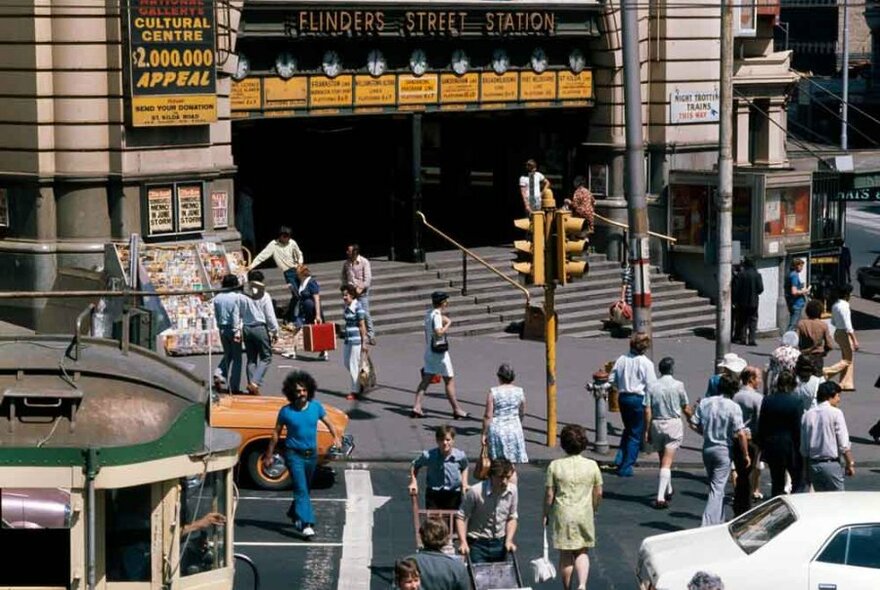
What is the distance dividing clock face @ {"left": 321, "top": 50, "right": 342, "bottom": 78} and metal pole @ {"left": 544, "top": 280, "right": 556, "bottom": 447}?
9547mm

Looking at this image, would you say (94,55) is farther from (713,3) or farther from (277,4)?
(713,3)

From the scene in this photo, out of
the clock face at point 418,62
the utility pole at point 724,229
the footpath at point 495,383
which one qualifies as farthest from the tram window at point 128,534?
the clock face at point 418,62

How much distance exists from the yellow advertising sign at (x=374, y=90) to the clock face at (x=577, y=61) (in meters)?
3.82

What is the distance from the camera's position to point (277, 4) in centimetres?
2753

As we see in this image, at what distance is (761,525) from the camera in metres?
13.6

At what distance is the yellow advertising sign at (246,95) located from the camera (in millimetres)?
27609

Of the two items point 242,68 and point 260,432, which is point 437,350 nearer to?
point 260,432

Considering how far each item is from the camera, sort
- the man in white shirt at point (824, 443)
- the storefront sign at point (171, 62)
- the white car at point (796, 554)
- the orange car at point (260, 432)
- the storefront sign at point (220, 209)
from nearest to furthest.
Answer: the white car at point (796, 554) → the man in white shirt at point (824, 443) → the orange car at point (260, 432) → the storefront sign at point (171, 62) → the storefront sign at point (220, 209)

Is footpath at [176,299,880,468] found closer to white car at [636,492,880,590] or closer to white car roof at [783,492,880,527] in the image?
white car roof at [783,492,880,527]

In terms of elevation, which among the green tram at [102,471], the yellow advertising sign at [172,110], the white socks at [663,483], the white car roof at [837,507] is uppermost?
the yellow advertising sign at [172,110]

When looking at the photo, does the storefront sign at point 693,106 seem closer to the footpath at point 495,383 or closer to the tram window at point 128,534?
the footpath at point 495,383

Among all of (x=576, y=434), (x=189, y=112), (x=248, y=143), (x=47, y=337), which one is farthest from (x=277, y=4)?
(x=47, y=337)

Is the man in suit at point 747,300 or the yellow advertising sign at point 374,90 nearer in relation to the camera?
the man in suit at point 747,300

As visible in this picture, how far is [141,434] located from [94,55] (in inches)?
612
